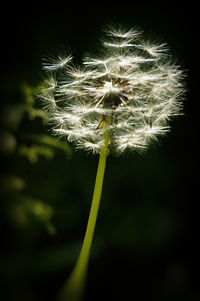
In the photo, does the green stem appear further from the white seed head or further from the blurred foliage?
the blurred foliage

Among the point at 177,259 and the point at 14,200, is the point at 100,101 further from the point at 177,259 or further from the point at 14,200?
the point at 177,259

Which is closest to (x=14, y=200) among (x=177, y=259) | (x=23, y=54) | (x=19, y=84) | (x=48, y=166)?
(x=48, y=166)

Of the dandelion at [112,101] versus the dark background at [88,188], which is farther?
the dark background at [88,188]

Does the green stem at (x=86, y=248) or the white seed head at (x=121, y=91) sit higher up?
the white seed head at (x=121, y=91)

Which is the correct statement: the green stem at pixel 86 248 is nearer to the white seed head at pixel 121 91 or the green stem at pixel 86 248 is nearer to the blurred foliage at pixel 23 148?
the white seed head at pixel 121 91

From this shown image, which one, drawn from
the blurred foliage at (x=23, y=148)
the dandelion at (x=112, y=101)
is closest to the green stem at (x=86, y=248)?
the dandelion at (x=112, y=101)

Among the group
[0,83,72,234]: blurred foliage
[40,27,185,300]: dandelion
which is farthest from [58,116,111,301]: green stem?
[0,83,72,234]: blurred foliage

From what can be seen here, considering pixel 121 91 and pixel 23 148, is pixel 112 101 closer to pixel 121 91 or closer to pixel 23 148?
pixel 121 91
